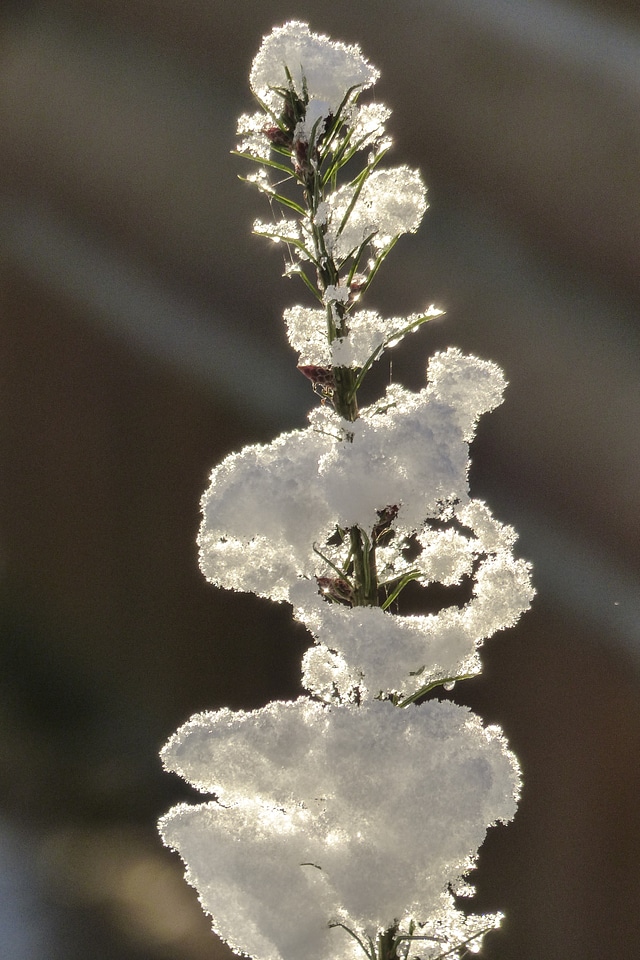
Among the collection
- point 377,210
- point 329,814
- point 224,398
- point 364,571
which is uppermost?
point 224,398

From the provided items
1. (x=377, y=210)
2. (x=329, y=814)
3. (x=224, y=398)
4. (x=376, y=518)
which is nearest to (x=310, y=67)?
(x=377, y=210)

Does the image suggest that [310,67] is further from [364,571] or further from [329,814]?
[329,814]

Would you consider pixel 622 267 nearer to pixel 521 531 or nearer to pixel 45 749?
pixel 521 531

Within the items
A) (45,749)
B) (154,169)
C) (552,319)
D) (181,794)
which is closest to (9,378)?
(154,169)

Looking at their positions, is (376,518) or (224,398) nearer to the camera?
(376,518)

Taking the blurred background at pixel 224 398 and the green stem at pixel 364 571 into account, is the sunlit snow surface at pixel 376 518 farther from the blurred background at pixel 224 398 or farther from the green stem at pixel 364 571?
the blurred background at pixel 224 398

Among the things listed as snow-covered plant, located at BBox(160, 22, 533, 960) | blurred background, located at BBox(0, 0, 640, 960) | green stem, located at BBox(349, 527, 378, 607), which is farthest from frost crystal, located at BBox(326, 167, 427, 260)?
blurred background, located at BBox(0, 0, 640, 960)

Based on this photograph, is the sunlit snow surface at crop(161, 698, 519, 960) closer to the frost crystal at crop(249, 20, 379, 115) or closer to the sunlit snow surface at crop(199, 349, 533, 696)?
the sunlit snow surface at crop(199, 349, 533, 696)
